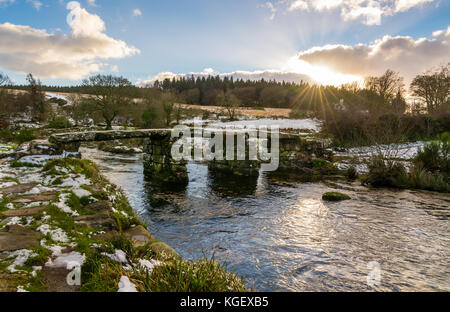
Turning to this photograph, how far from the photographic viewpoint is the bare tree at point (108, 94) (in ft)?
110

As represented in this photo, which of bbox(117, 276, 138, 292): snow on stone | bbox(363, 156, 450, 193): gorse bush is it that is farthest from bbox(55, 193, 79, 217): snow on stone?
bbox(363, 156, 450, 193): gorse bush

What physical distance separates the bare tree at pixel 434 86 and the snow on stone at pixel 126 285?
37.1m

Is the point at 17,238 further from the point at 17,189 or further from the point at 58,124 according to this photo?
the point at 58,124

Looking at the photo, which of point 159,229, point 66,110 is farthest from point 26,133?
point 66,110

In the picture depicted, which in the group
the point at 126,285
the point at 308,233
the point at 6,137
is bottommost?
the point at 308,233

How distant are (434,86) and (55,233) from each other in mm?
40167

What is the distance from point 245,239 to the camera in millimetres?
6270

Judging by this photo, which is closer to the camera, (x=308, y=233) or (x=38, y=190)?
(x=38, y=190)

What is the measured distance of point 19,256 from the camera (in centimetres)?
248

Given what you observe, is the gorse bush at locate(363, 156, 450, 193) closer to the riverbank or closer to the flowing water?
the flowing water

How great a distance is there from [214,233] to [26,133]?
32.3 ft

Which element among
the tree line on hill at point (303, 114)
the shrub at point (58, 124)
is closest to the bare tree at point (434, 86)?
the tree line on hill at point (303, 114)

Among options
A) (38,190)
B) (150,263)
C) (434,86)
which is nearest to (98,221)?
(150,263)
